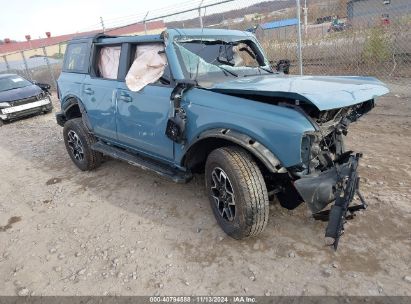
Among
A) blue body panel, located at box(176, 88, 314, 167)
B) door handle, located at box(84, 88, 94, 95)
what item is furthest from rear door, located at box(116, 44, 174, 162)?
door handle, located at box(84, 88, 94, 95)

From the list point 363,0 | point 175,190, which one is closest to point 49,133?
point 175,190

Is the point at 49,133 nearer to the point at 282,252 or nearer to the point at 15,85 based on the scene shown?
the point at 15,85

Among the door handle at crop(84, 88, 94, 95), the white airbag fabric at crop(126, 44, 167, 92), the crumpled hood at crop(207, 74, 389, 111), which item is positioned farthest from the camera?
the door handle at crop(84, 88, 94, 95)

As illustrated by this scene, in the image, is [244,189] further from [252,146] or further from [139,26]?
[139,26]

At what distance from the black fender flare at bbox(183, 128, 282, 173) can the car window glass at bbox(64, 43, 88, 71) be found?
2976 millimetres

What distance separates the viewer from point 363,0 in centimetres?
1011

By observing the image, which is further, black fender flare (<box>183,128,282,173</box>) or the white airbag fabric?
the white airbag fabric

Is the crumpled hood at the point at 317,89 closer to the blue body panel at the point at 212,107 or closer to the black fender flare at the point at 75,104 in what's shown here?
the blue body panel at the point at 212,107

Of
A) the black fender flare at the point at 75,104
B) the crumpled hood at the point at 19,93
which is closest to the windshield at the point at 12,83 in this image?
the crumpled hood at the point at 19,93

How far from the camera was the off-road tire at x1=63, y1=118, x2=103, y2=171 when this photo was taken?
5453 millimetres

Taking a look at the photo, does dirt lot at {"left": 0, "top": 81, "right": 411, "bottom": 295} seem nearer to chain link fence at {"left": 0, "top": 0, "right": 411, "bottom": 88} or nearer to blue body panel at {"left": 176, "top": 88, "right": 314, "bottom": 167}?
blue body panel at {"left": 176, "top": 88, "right": 314, "bottom": 167}

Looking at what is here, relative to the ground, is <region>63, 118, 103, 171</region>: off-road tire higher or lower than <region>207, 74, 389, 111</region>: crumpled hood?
lower

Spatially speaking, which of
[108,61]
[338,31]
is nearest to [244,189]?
[108,61]

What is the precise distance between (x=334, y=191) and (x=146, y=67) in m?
2.50
